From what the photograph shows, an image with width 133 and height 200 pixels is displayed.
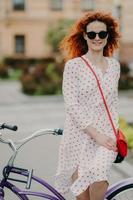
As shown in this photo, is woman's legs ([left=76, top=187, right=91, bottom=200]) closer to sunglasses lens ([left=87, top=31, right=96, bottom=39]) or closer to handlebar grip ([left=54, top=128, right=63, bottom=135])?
handlebar grip ([left=54, top=128, right=63, bottom=135])

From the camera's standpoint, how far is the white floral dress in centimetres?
441

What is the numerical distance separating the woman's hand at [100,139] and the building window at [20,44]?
34.5 meters

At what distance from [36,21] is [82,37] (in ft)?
113

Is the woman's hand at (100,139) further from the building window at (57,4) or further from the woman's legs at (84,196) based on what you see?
the building window at (57,4)

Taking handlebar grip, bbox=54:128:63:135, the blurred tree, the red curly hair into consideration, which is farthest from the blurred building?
handlebar grip, bbox=54:128:63:135

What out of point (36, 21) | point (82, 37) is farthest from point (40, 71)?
point (82, 37)

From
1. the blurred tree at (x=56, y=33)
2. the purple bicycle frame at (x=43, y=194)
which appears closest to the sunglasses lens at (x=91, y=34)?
the purple bicycle frame at (x=43, y=194)

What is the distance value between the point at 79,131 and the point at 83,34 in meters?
0.72

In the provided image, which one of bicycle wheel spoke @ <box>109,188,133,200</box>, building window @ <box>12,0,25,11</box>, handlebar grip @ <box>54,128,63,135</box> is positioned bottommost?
building window @ <box>12,0,25,11</box>

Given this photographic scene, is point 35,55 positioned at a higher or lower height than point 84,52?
lower

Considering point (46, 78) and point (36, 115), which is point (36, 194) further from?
point (46, 78)

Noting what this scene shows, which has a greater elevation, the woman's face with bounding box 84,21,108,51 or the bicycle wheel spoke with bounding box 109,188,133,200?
the woman's face with bounding box 84,21,108,51

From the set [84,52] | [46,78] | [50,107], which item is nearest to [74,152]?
[84,52]

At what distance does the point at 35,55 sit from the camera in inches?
1500
